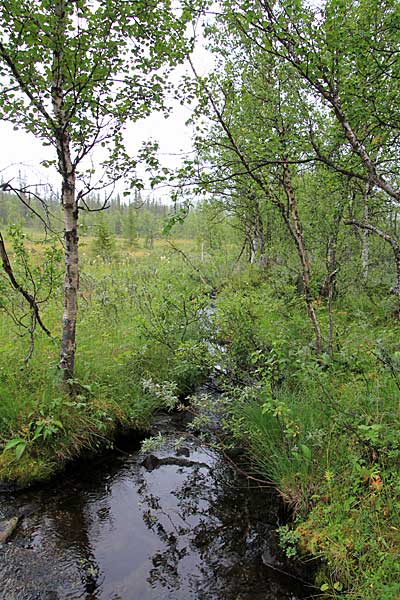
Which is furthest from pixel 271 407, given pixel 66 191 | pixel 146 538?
pixel 66 191

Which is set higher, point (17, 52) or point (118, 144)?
point (17, 52)

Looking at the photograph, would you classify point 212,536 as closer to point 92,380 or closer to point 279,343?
point 279,343

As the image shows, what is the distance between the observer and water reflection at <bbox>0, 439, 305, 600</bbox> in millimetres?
3309

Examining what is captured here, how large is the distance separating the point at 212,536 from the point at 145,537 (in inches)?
28.3

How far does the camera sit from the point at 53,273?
17.8 ft

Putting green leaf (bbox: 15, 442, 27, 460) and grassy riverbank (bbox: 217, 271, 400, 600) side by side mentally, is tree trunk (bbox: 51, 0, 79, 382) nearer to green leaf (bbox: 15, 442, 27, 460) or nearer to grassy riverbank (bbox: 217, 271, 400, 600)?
green leaf (bbox: 15, 442, 27, 460)

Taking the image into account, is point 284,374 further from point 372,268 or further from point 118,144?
point 372,268

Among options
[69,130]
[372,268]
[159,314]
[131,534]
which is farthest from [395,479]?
[372,268]

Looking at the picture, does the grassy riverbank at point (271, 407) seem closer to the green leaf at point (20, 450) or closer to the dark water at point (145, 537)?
the green leaf at point (20, 450)

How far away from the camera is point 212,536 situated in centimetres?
392

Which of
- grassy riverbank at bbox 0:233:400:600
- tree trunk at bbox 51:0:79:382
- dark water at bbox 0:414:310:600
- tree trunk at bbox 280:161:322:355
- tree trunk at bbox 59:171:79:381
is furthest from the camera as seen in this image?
tree trunk at bbox 280:161:322:355

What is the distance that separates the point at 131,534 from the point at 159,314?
3688mm

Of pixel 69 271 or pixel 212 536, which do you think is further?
pixel 69 271

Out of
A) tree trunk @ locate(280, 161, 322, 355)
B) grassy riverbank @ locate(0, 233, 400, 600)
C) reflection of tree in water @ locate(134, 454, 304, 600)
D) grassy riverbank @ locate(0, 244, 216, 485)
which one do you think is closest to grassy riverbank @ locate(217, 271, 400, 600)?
grassy riverbank @ locate(0, 233, 400, 600)
